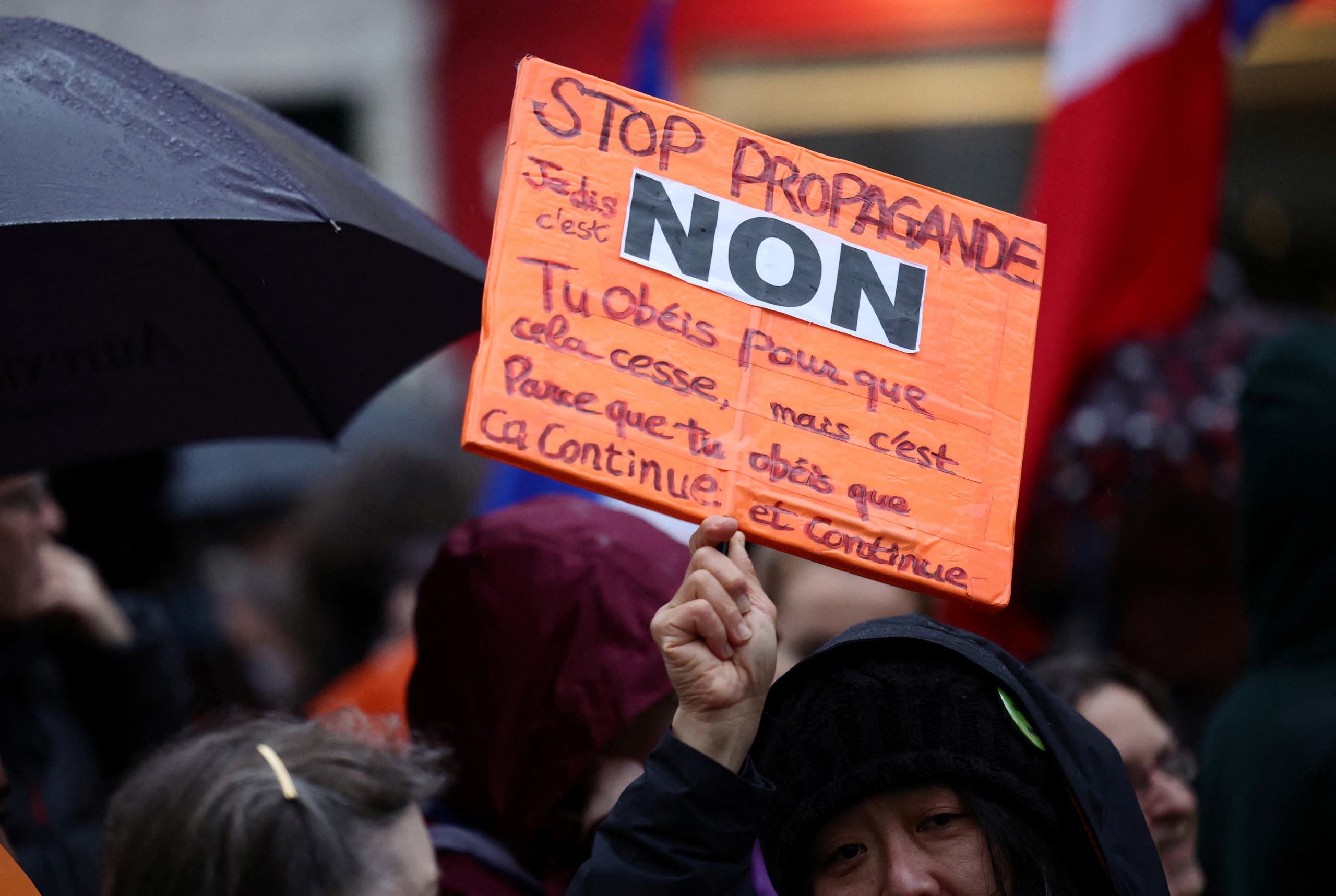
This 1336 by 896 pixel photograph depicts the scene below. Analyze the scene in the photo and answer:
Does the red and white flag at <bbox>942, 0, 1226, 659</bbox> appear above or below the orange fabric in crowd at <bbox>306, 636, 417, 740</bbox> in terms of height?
above

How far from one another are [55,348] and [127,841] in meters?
0.88

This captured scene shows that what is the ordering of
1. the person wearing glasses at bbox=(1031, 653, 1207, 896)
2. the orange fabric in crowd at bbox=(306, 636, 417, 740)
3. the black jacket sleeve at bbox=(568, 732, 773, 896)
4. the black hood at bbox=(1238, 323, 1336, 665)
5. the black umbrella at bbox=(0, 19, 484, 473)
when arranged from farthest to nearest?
the orange fabric in crowd at bbox=(306, 636, 417, 740) → the person wearing glasses at bbox=(1031, 653, 1207, 896) → the black hood at bbox=(1238, 323, 1336, 665) → the black umbrella at bbox=(0, 19, 484, 473) → the black jacket sleeve at bbox=(568, 732, 773, 896)

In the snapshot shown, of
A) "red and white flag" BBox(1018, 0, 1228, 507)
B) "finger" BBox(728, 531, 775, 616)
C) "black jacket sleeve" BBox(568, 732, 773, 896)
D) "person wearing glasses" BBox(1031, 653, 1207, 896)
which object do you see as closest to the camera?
"black jacket sleeve" BBox(568, 732, 773, 896)

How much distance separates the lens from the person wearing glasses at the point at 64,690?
2.45 meters

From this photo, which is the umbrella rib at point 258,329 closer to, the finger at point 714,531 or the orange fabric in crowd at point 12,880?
the orange fabric in crowd at point 12,880

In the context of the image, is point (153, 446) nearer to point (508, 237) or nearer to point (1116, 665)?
point (508, 237)

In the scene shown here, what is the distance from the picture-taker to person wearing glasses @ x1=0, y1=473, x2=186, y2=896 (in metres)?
2.45

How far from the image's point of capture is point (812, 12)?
7.98m

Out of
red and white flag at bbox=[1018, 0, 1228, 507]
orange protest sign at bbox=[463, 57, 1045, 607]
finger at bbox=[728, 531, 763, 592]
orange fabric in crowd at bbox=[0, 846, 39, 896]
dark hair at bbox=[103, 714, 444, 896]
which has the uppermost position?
red and white flag at bbox=[1018, 0, 1228, 507]

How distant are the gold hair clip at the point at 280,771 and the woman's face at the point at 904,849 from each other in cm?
70

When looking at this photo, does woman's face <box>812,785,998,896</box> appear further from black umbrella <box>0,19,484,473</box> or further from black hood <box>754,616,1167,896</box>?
black umbrella <box>0,19,484,473</box>

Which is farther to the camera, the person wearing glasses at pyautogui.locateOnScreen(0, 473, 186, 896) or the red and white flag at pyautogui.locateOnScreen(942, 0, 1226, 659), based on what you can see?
the red and white flag at pyautogui.locateOnScreen(942, 0, 1226, 659)

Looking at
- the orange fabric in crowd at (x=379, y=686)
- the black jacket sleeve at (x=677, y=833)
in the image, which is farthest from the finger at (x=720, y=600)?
the orange fabric in crowd at (x=379, y=686)

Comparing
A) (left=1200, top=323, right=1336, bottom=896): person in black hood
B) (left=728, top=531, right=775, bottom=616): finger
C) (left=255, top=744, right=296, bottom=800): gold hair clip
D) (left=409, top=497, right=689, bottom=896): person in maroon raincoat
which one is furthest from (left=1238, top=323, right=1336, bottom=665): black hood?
(left=255, top=744, right=296, bottom=800): gold hair clip
